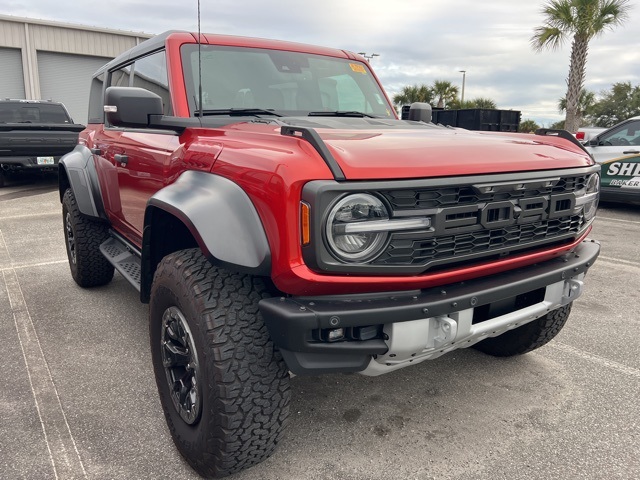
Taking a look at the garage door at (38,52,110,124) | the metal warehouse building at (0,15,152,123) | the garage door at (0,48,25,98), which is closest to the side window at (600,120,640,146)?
the garage door at (38,52,110,124)

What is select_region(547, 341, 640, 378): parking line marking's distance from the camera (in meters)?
2.96

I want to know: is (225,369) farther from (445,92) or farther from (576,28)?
(445,92)

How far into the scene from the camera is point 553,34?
15344 mm

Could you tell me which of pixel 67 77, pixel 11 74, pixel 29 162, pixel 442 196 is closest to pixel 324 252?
pixel 442 196

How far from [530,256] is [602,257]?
4.06m

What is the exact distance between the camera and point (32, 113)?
35.7 ft

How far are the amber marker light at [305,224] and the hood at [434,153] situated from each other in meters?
0.17

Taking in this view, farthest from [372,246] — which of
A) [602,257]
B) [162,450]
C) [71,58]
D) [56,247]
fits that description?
[71,58]

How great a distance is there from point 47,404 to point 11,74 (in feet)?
72.2

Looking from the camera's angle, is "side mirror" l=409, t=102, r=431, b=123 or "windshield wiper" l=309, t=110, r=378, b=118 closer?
"windshield wiper" l=309, t=110, r=378, b=118

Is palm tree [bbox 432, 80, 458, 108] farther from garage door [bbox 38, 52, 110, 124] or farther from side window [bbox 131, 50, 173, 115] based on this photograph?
side window [bbox 131, 50, 173, 115]

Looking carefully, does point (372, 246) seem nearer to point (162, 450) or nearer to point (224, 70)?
point (162, 450)

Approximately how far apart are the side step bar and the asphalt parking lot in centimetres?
46

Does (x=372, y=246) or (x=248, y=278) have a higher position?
(x=372, y=246)
